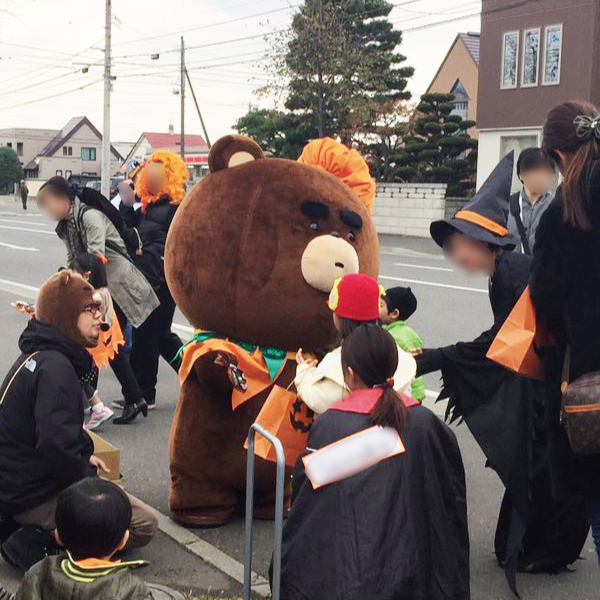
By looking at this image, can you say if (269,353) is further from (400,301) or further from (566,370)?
(566,370)

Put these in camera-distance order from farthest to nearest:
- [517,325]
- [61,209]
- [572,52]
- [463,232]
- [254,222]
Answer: [572,52] < [61,209] < [254,222] < [463,232] < [517,325]

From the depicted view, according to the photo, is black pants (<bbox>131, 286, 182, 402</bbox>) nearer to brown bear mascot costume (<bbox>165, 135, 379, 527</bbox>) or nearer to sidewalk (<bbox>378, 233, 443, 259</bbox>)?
brown bear mascot costume (<bbox>165, 135, 379, 527</bbox>)

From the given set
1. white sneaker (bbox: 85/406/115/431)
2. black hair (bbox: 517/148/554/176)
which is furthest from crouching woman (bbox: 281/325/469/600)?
white sneaker (bbox: 85/406/115/431)

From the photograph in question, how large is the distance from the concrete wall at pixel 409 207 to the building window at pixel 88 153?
63008mm

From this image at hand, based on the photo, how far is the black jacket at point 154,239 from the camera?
22.8ft

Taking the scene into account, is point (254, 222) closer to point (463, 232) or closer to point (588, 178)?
point (463, 232)

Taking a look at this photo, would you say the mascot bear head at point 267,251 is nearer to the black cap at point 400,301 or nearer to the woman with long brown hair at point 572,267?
the black cap at point 400,301

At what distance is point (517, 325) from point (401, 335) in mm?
1590

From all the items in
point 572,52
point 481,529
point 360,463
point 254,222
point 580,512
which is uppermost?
point 572,52

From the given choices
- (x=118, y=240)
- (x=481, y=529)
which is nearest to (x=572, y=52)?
(x=118, y=240)

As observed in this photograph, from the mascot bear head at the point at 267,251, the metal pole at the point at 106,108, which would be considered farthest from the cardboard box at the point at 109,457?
the metal pole at the point at 106,108

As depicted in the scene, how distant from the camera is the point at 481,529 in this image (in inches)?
188

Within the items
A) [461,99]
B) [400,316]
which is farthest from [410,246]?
[461,99]

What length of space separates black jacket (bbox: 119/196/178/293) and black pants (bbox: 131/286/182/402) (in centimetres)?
12
